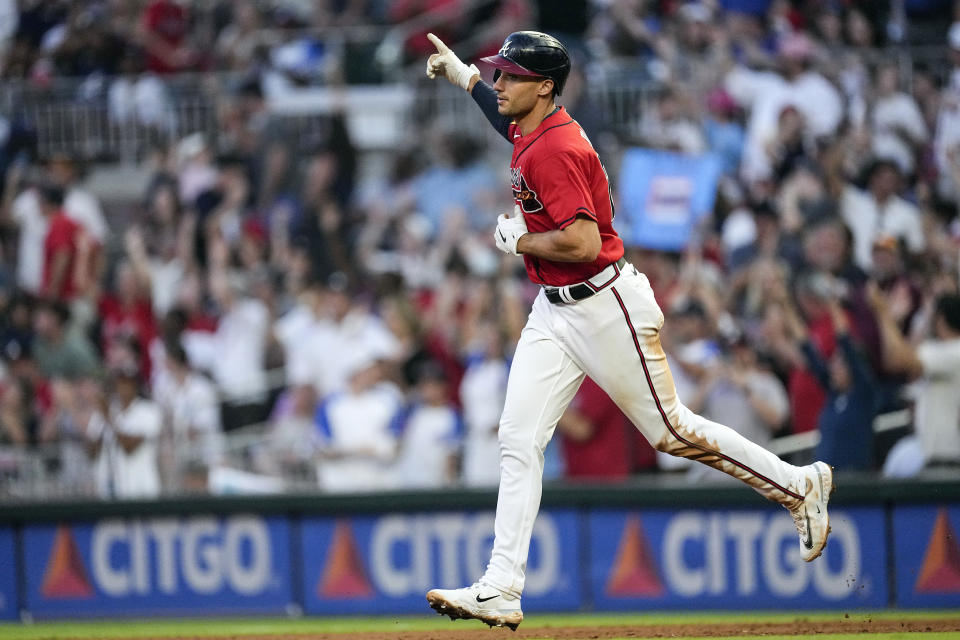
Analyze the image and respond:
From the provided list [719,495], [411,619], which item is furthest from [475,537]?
[719,495]

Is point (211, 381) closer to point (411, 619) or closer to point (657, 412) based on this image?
point (411, 619)

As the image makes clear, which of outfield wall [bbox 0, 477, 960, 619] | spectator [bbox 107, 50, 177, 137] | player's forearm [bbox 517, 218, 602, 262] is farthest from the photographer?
spectator [bbox 107, 50, 177, 137]

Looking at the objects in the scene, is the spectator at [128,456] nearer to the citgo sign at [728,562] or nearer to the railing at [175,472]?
the railing at [175,472]

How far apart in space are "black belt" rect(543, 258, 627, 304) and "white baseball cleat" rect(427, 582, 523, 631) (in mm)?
1251

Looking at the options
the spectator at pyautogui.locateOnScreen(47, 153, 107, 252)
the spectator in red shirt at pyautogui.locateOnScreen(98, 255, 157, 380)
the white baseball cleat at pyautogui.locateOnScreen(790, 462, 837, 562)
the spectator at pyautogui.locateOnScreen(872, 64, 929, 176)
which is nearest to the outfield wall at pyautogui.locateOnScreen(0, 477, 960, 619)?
the white baseball cleat at pyautogui.locateOnScreen(790, 462, 837, 562)

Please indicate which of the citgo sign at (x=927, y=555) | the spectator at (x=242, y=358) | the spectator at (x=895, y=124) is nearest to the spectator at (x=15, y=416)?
the spectator at (x=242, y=358)

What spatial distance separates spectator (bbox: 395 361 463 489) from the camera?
8859mm

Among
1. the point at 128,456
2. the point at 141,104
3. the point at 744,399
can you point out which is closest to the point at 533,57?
the point at 744,399

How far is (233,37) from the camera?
14828mm

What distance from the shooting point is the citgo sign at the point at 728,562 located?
8.06 meters

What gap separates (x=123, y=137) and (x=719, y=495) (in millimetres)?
8724

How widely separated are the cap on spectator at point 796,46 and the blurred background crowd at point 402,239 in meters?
0.04

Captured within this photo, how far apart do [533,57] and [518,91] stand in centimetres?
15

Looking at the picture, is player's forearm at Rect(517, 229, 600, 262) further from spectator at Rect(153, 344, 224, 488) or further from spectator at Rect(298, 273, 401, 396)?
spectator at Rect(298, 273, 401, 396)
